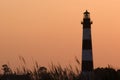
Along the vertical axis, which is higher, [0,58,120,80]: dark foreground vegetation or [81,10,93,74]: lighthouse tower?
[81,10,93,74]: lighthouse tower

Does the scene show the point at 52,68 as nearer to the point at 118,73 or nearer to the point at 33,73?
the point at 33,73

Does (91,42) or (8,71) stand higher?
(91,42)

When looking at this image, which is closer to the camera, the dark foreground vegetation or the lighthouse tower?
the dark foreground vegetation

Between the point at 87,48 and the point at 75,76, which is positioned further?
the point at 87,48

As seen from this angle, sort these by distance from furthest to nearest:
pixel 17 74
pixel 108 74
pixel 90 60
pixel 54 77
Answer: pixel 90 60 < pixel 108 74 < pixel 17 74 < pixel 54 77

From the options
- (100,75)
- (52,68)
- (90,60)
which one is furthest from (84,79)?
(90,60)

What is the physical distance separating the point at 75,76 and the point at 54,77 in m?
0.52

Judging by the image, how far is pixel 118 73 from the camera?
47.5 feet

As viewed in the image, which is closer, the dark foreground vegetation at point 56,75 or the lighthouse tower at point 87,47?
the dark foreground vegetation at point 56,75

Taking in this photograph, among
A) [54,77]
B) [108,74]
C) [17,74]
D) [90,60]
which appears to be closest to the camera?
[54,77]

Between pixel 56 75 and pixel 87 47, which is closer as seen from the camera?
pixel 56 75

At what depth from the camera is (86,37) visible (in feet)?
78.7

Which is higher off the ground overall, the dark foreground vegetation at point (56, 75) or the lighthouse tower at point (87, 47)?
the lighthouse tower at point (87, 47)

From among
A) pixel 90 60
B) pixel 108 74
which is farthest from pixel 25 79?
pixel 90 60
